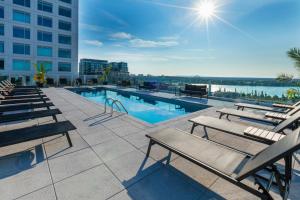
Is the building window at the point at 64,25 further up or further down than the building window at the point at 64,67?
further up

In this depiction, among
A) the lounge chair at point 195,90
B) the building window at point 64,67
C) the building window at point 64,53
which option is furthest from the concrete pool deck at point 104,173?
the building window at point 64,53

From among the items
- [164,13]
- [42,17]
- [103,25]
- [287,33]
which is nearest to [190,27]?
[164,13]

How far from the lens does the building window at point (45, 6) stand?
22.4 metres

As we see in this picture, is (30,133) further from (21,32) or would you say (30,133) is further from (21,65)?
(21,32)

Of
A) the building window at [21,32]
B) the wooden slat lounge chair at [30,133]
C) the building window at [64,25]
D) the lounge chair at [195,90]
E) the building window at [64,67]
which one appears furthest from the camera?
the building window at [64,67]

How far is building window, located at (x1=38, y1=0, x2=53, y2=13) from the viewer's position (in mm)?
22380

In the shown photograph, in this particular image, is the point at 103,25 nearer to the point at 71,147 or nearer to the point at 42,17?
the point at 42,17

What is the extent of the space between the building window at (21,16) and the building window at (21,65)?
17.3ft

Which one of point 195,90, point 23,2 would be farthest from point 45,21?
point 195,90

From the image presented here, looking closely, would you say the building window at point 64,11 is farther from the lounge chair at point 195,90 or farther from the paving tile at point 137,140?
the paving tile at point 137,140

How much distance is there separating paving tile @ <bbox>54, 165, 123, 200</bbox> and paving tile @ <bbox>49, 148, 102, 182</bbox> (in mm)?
150

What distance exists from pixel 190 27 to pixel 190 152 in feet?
37.4

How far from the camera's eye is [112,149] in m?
3.36

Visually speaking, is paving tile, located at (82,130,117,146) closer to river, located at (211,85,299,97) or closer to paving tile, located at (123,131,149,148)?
paving tile, located at (123,131,149,148)
